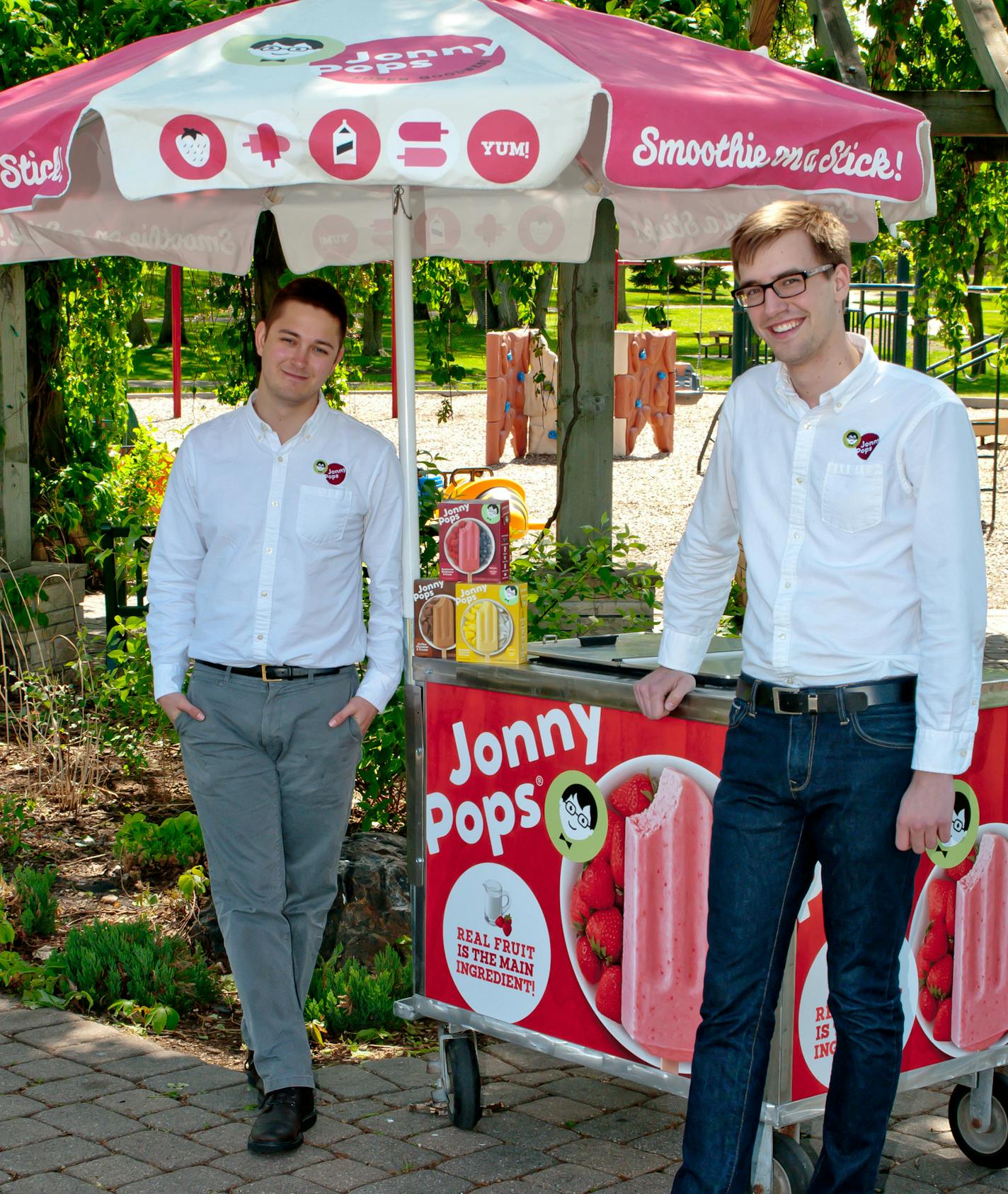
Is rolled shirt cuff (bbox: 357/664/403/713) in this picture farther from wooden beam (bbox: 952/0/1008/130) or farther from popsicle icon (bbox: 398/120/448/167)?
wooden beam (bbox: 952/0/1008/130)

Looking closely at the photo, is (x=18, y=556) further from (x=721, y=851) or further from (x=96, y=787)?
(x=721, y=851)

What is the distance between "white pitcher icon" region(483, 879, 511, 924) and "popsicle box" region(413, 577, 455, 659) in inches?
22.3

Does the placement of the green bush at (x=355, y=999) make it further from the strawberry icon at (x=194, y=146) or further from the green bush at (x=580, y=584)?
the strawberry icon at (x=194, y=146)

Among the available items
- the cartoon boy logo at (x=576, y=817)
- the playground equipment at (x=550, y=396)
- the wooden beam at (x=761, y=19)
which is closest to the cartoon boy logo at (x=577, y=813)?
the cartoon boy logo at (x=576, y=817)

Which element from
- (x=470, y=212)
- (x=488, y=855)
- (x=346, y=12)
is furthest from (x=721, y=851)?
(x=470, y=212)

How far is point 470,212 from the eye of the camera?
17.2 feet

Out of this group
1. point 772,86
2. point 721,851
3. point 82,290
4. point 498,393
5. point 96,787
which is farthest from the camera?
point 498,393

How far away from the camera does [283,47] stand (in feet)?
12.0

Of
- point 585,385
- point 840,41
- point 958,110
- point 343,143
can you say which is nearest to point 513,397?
point 585,385

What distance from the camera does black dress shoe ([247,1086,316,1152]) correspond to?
3.71 m

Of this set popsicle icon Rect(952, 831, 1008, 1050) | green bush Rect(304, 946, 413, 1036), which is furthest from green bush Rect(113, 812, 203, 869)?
popsicle icon Rect(952, 831, 1008, 1050)

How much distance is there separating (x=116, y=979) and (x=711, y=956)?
232 cm

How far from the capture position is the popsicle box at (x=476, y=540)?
3.85 m

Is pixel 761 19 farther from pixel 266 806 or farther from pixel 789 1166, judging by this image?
pixel 789 1166
